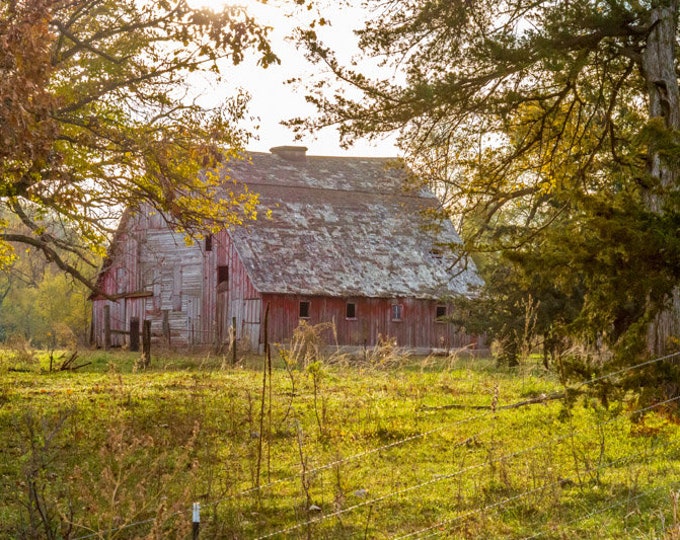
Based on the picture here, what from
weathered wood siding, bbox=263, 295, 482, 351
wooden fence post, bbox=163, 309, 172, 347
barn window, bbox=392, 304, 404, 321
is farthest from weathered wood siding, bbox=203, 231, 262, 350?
barn window, bbox=392, 304, 404, 321

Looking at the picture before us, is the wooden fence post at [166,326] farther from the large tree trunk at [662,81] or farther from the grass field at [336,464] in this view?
the large tree trunk at [662,81]

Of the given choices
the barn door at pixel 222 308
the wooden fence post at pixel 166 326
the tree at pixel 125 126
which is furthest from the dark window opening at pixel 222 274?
the tree at pixel 125 126

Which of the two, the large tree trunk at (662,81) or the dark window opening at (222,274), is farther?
the dark window opening at (222,274)

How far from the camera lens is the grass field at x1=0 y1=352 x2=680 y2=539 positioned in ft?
26.5

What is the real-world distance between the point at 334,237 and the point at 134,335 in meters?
9.95

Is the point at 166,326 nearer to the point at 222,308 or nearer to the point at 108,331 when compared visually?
the point at 222,308

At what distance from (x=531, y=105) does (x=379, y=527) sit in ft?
35.5

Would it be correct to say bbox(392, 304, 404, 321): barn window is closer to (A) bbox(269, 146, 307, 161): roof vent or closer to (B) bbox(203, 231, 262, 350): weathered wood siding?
(B) bbox(203, 231, 262, 350): weathered wood siding

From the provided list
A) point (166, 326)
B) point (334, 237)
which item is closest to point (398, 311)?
point (334, 237)

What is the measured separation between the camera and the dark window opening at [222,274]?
4041cm

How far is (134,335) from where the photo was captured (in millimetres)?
36438

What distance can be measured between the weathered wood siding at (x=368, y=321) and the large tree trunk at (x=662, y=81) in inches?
910

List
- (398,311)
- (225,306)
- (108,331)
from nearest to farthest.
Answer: (225,306)
(398,311)
(108,331)

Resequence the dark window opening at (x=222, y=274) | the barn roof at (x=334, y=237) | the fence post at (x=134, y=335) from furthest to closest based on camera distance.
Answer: the dark window opening at (x=222, y=274) → the barn roof at (x=334, y=237) → the fence post at (x=134, y=335)
